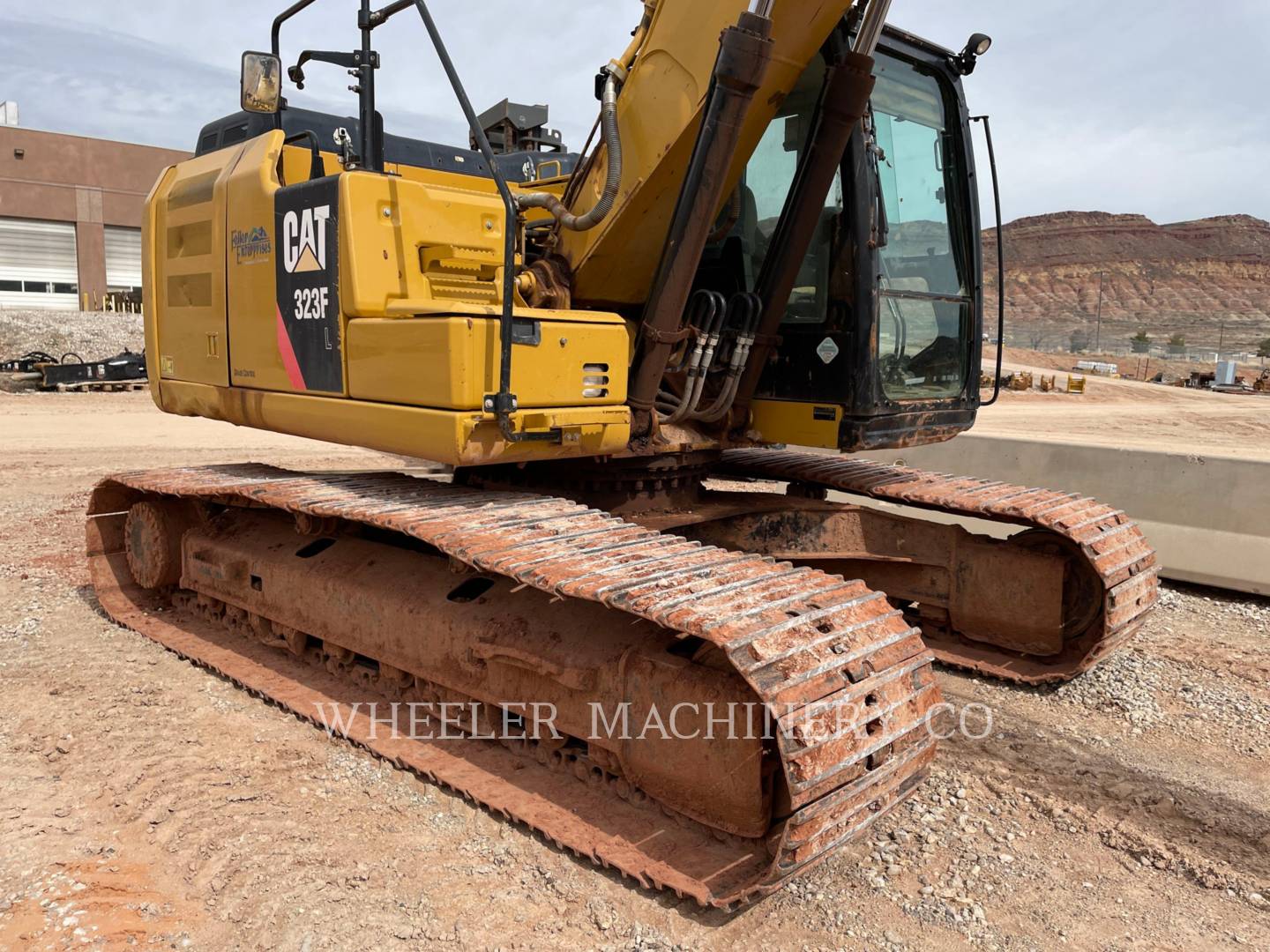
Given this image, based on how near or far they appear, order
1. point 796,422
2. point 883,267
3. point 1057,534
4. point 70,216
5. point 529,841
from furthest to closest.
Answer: point 70,216, point 1057,534, point 796,422, point 883,267, point 529,841

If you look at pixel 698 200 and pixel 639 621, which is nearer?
pixel 639 621

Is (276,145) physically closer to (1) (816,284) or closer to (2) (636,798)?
(1) (816,284)

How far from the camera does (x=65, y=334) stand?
78.6 feet

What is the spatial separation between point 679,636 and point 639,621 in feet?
0.79

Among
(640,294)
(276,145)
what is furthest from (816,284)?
(276,145)

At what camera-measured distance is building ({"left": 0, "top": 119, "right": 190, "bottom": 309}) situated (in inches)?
1323

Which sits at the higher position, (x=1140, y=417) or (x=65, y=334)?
(x=65, y=334)

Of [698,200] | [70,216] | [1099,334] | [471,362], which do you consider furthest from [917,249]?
[1099,334]

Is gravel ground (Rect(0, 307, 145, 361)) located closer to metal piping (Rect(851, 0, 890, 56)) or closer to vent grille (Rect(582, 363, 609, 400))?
vent grille (Rect(582, 363, 609, 400))

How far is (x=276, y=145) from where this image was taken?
4.75m

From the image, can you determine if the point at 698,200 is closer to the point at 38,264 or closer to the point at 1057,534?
the point at 1057,534

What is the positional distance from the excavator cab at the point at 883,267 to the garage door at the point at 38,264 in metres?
36.2

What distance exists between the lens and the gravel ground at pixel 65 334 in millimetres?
23312

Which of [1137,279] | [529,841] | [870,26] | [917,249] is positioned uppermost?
[1137,279]
